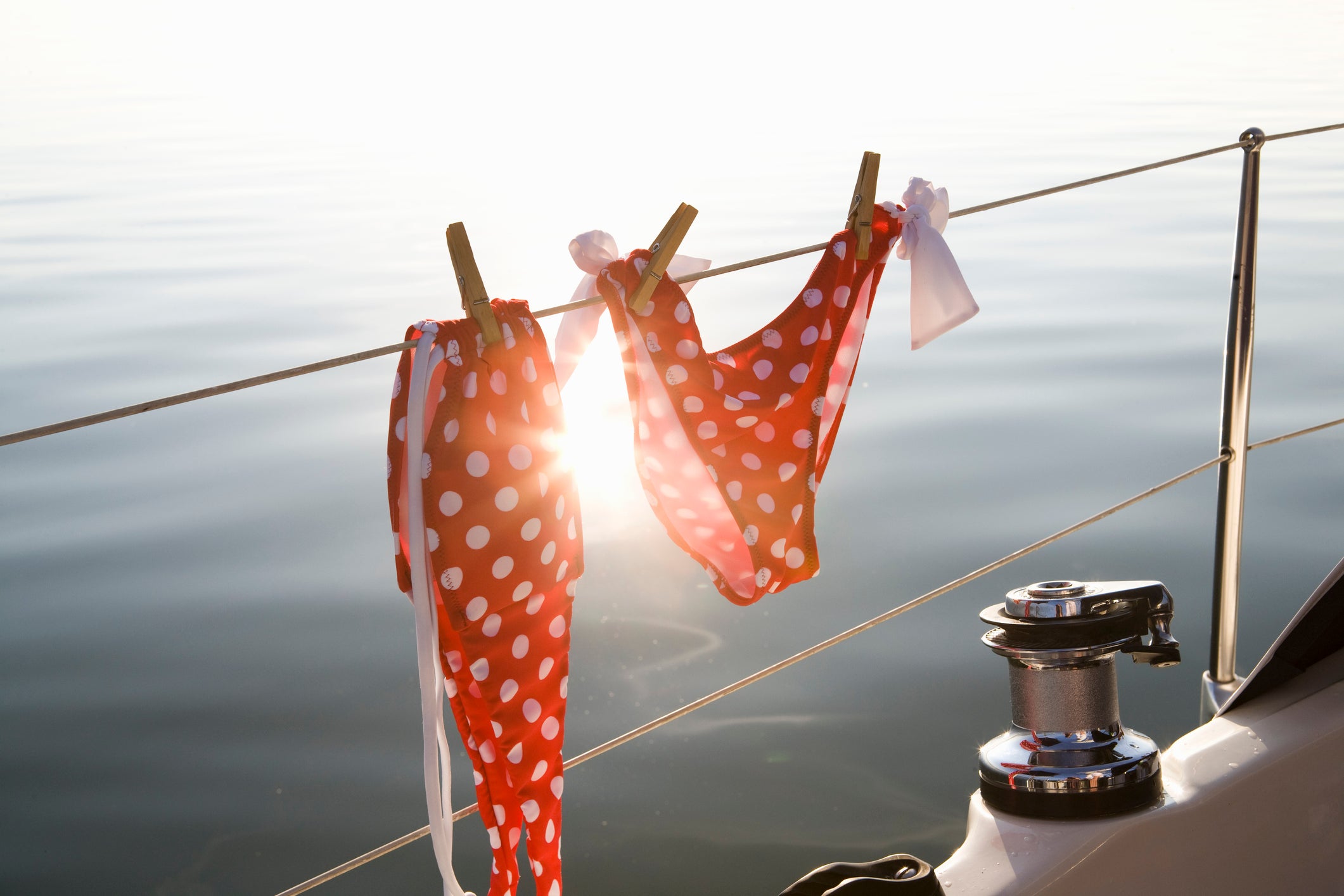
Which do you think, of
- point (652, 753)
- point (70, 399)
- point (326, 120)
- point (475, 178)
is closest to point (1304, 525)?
point (652, 753)

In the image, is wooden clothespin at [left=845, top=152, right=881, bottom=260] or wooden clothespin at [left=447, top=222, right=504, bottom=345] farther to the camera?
wooden clothespin at [left=845, top=152, right=881, bottom=260]

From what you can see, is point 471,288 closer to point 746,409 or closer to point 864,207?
point 746,409

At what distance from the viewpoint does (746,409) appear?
111cm

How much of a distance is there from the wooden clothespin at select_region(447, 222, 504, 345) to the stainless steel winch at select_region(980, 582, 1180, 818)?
42 cm

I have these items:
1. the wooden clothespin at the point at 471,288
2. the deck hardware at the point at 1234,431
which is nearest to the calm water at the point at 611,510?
the deck hardware at the point at 1234,431

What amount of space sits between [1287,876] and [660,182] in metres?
8.25

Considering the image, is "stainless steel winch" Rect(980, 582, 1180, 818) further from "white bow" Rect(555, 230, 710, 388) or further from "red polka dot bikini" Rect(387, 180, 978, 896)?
"white bow" Rect(555, 230, 710, 388)

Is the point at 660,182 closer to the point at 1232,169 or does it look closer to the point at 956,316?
the point at 1232,169

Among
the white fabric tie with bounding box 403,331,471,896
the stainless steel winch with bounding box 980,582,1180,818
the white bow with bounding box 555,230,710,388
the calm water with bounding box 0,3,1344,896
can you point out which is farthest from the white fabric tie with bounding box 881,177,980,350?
the calm water with bounding box 0,3,1344,896

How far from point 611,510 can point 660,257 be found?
7.04ft

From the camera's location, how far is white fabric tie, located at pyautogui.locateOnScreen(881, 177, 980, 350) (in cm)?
118

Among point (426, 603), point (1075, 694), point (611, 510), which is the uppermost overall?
point (426, 603)

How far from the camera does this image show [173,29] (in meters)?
29.1

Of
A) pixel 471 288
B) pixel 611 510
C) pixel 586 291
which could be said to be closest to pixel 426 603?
pixel 471 288
